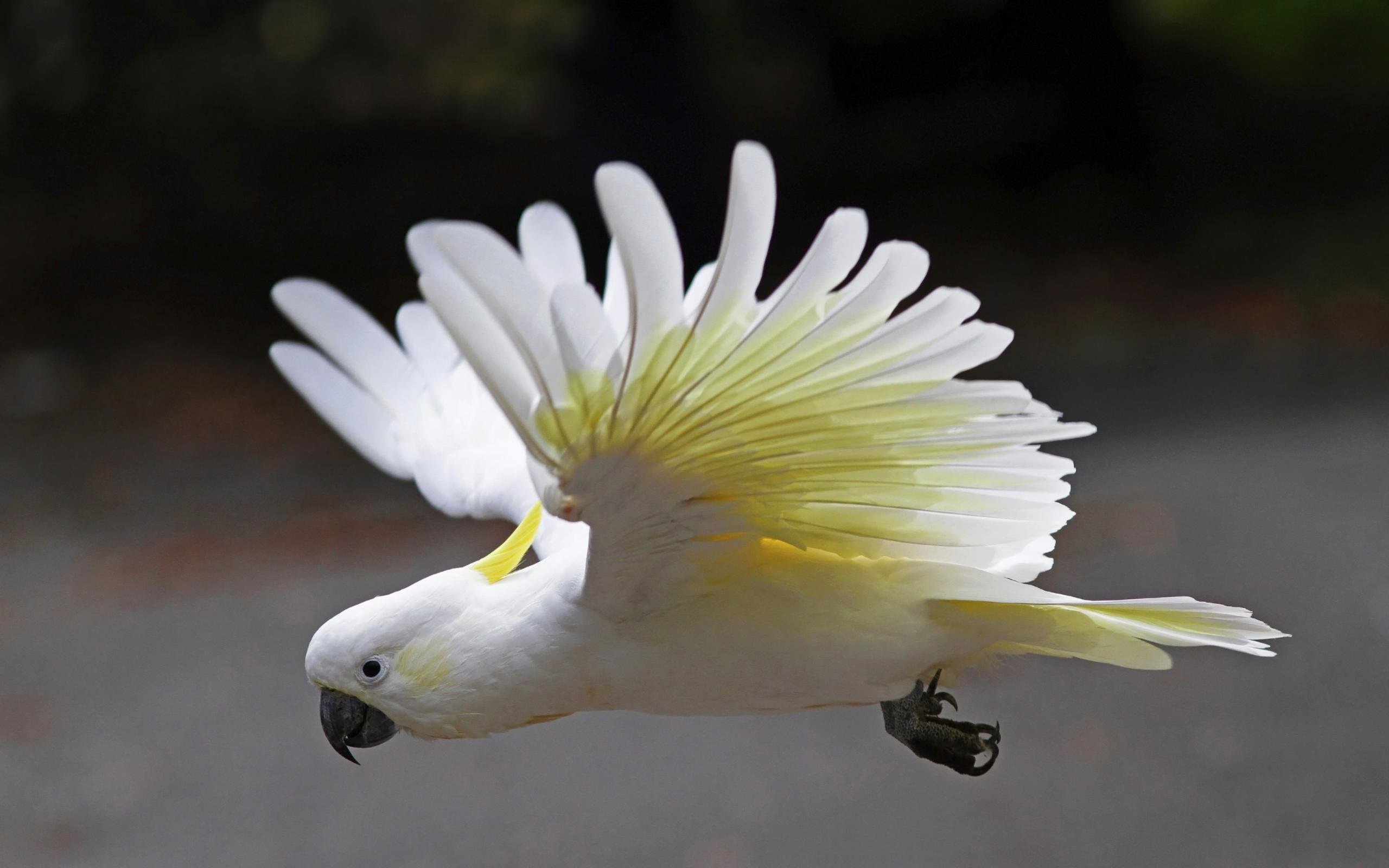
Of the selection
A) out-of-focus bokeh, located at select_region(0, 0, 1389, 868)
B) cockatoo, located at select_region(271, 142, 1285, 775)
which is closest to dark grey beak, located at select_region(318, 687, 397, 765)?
cockatoo, located at select_region(271, 142, 1285, 775)

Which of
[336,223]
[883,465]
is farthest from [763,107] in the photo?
[883,465]

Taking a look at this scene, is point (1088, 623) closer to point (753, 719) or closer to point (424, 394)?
point (424, 394)

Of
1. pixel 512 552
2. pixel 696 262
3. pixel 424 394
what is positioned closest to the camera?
pixel 512 552

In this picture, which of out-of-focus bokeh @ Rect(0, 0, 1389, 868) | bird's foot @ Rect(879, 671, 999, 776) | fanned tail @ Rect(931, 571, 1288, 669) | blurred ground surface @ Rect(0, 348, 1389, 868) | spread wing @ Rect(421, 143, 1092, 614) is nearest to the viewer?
spread wing @ Rect(421, 143, 1092, 614)

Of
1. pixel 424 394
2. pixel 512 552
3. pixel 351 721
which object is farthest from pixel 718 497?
pixel 424 394

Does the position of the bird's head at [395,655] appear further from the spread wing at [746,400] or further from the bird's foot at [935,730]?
the bird's foot at [935,730]

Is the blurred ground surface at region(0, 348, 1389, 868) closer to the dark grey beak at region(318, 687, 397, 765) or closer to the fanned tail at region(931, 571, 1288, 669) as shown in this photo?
the fanned tail at region(931, 571, 1288, 669)
